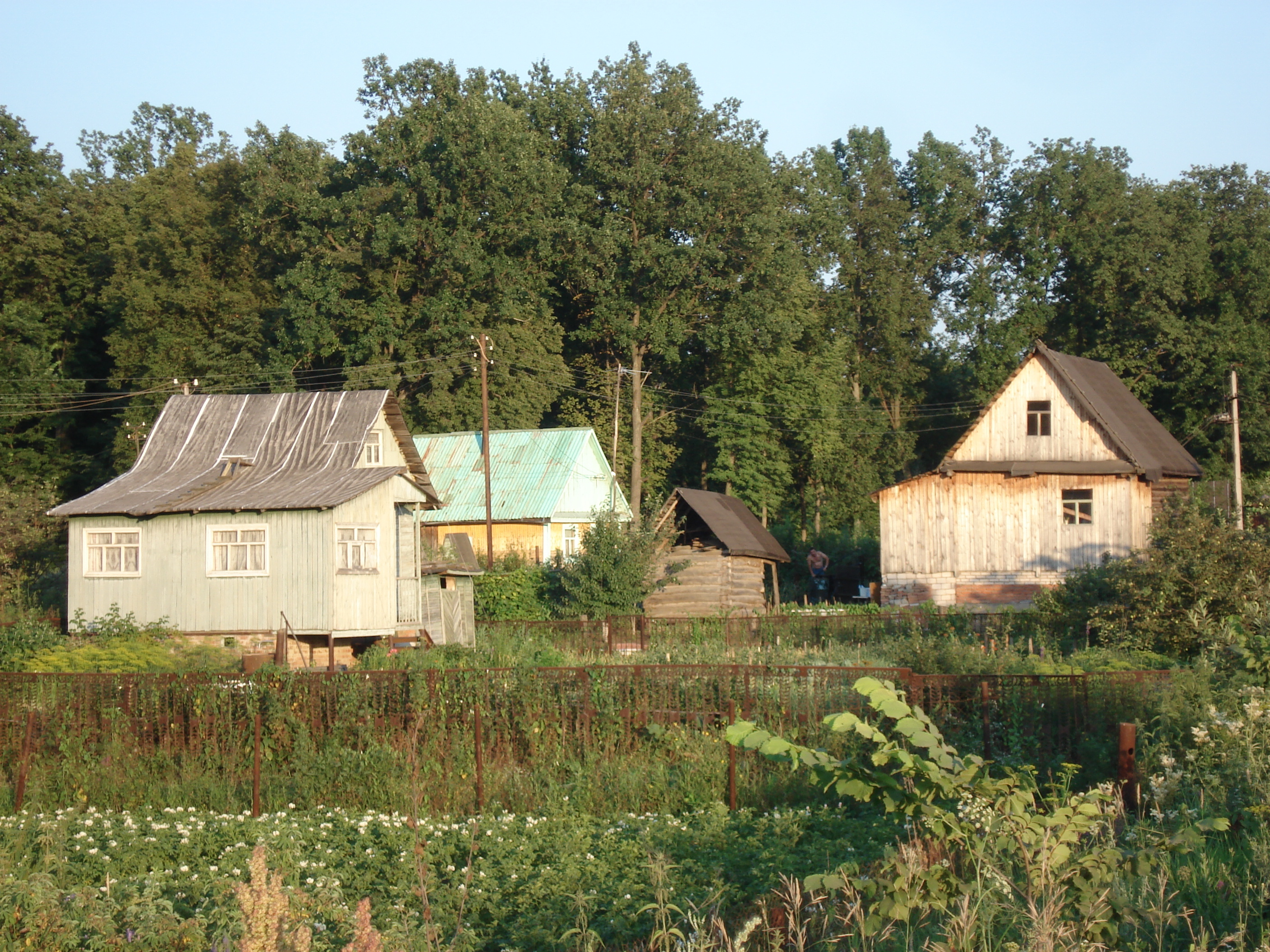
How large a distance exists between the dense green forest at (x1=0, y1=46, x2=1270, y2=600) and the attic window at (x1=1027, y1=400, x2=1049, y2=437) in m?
18.9

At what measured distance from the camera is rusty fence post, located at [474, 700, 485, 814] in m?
10.5

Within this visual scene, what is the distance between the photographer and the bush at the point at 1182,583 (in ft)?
56.8

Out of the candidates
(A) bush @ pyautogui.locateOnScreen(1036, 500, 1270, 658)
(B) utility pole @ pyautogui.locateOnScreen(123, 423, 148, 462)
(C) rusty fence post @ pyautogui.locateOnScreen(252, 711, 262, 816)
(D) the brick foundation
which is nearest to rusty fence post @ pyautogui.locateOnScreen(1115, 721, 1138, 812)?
(C) rusty fence post @ pyautogui.locateOnScreen(252, 711, 262, 816)

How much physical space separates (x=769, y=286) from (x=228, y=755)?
4389 centimetres

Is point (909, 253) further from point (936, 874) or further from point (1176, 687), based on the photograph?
point (936, 874)

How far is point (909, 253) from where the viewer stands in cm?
6119

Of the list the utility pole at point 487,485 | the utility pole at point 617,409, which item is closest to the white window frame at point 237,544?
the utility pole at point 487,485

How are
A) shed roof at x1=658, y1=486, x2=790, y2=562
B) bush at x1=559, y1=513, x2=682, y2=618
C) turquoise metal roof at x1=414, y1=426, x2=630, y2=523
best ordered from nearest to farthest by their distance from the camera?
bush at x1=559, y1=513, x2=682, y2=618 → shed roof at x1=658, y1=486, x2=790, y2=562 → turquoise metal roof at x1=414, y1=426, x2=630, y2=523

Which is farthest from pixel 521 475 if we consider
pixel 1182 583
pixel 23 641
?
pixel 1182 583

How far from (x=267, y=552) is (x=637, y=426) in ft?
92.6

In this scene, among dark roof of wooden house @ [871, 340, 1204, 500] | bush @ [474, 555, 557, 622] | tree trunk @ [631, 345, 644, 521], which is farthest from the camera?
tree trunk @ [631, 345, 644, 521]

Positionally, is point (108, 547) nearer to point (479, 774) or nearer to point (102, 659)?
point (102, 659)

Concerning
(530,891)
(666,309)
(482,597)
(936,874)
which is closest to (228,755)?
(530,891)

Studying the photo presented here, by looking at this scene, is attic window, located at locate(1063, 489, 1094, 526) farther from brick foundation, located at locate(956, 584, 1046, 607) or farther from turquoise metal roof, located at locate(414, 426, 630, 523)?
turquoise metal roof, located at locate(414, 426, 630, 523)
